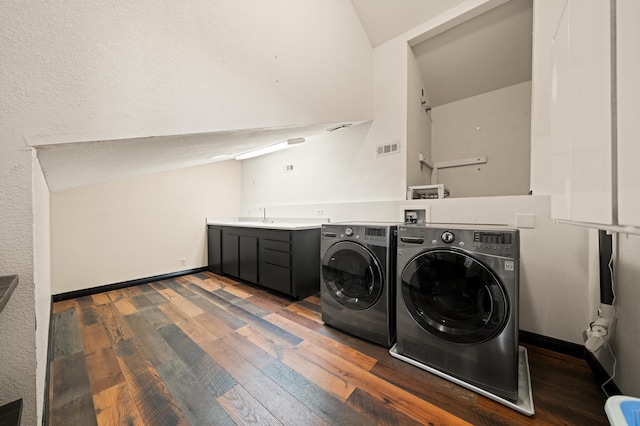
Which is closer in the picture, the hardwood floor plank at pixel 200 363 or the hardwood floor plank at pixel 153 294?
the hardwood floor plank at pixel 200 363

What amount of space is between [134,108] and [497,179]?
125 inches

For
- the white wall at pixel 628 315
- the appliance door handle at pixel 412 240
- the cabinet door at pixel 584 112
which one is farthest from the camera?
the appliance door handle at pixel 412 240

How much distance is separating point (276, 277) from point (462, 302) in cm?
191

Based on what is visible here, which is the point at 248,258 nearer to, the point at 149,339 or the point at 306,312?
the point at 306,312

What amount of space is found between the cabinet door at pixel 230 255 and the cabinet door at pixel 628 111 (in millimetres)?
3289

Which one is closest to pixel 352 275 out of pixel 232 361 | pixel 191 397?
pixel 232 361

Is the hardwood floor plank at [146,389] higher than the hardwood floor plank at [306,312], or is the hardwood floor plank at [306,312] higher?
the hardwood floor plank at [306,312]

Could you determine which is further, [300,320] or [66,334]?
[300,320]

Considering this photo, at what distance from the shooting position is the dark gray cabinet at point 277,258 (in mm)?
2543

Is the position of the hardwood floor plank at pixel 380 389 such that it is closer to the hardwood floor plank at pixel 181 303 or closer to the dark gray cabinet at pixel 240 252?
the hardwood floor plank at pixel 181 303

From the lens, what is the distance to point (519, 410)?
1117mm

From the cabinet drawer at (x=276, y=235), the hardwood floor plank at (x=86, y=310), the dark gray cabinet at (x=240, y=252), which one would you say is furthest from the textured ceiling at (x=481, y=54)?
the hardwood floor plank at (x=86, y=310)

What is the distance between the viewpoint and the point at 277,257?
2.67 m

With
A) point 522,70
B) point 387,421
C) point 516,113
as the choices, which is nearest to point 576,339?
point 387,421
